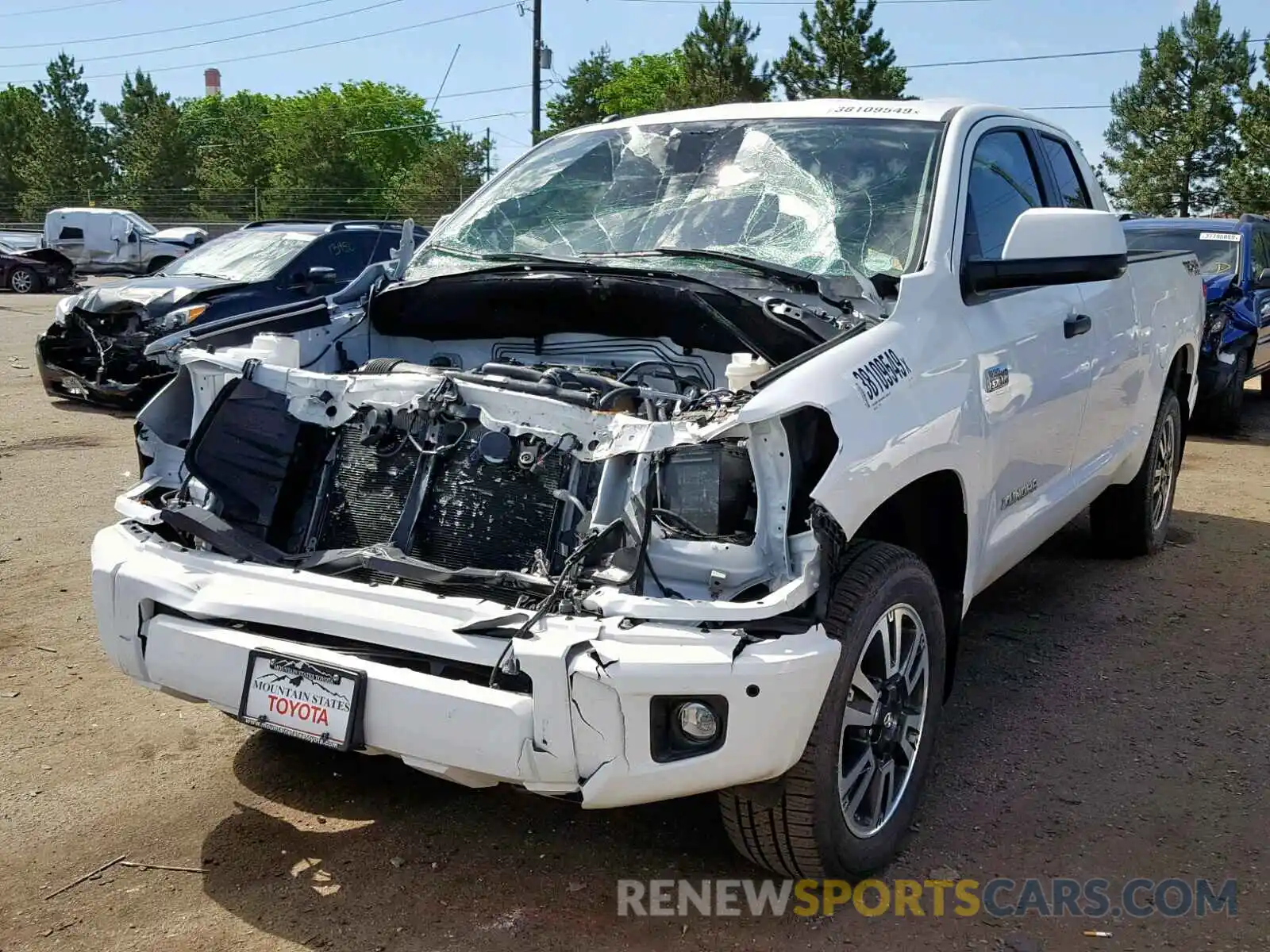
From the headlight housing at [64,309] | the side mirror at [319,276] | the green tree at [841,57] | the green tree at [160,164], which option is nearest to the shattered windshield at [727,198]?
the side mirror at [319,276]

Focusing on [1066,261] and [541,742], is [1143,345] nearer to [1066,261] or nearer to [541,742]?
[1066,261]

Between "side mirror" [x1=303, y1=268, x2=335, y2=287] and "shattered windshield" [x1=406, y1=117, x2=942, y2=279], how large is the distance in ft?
18.7

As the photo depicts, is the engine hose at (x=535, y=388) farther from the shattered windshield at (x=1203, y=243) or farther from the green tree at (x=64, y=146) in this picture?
the green tree at (x=64, y=146)

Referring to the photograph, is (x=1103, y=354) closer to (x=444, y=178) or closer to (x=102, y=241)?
(x=102, y=241)

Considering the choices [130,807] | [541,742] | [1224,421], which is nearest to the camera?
[541,742]

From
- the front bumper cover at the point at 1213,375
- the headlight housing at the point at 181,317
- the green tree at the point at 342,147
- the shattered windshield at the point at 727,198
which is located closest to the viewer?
the shattered windshield at the point at 727,198

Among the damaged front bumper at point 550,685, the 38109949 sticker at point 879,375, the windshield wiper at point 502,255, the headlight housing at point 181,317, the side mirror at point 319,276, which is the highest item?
the windshield wiper at point 502,255

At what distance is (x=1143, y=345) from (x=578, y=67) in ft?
175

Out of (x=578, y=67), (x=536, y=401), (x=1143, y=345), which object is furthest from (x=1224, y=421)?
(x=578, y=67)

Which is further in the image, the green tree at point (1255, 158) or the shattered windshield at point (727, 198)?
the green tree at point (1255, 158)

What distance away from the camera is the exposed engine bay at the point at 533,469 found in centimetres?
272

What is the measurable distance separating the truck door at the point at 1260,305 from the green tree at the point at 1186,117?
3792 centimetres

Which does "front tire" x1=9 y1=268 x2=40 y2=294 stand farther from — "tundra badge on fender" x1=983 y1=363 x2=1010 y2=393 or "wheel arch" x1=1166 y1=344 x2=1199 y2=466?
"tundra badge on fender" x1=983 y1=363 x2=1010 y2=393

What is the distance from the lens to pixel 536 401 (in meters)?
2.99
